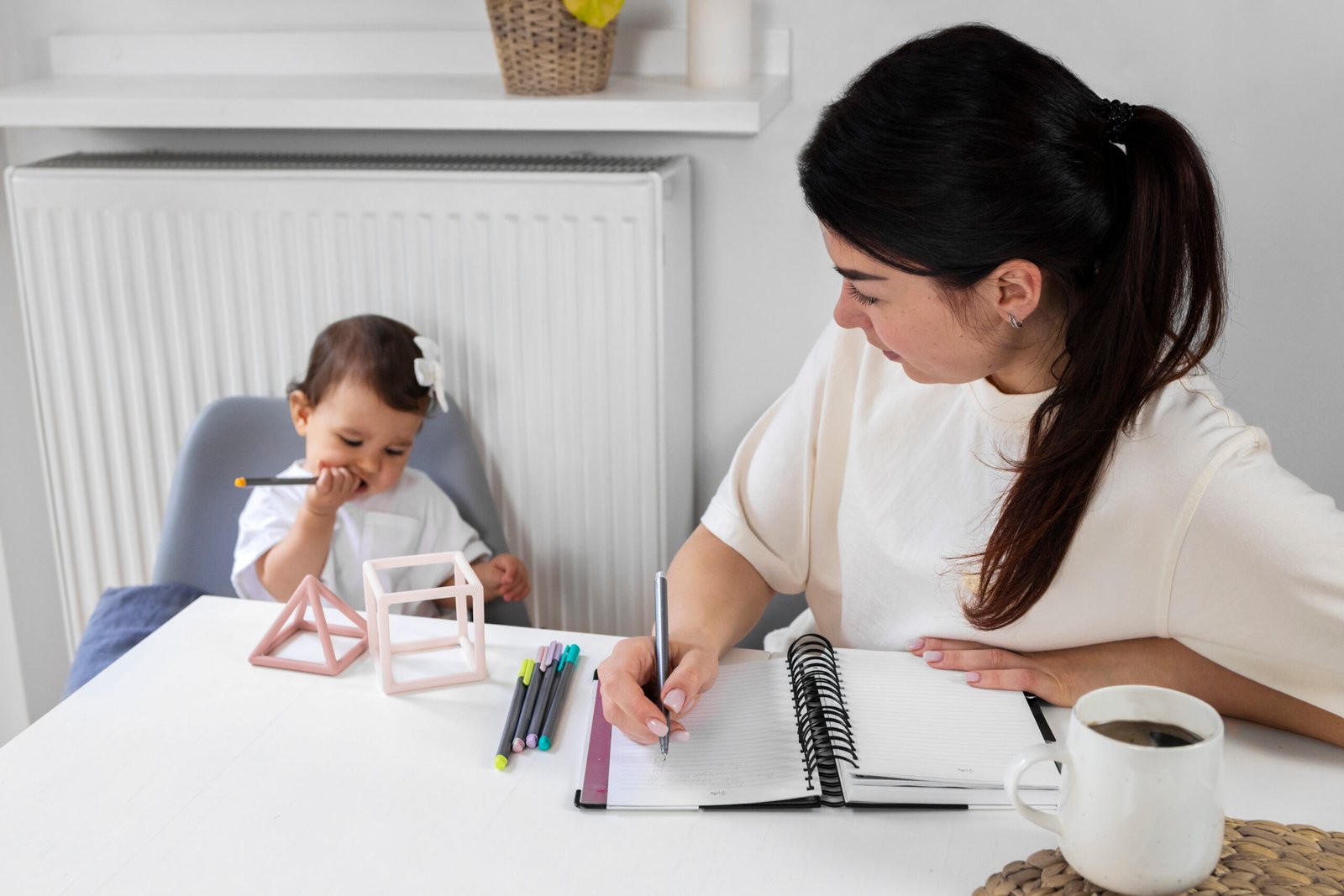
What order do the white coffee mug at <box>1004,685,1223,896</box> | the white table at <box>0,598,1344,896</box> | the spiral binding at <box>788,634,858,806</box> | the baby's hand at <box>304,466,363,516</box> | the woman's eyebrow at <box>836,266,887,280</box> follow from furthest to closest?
the baby's hand at <box>304,466,363,516</box>
the woman's eyebrow at <box>836,266,887,280</box>
the spiral binding at <box>788,634,858,806</box>
the white table at <box>0,598,1344,896</box>
the white coffee mug at <box>1004,685,1223,896</box>

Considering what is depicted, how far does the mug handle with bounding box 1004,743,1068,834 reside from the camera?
76 centimetres

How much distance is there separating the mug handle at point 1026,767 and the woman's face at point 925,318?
39 cm

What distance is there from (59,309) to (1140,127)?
5.18 feet

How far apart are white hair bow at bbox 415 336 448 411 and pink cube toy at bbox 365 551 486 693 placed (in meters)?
0.52

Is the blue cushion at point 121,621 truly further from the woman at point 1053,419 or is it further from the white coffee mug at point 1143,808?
the white coffee mug at point 1143,808

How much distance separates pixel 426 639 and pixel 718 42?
34.4 inches

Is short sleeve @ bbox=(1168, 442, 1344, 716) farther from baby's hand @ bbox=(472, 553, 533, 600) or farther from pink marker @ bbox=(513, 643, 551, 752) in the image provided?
baby's hand @ bbox=(472, 553, 533, 600)

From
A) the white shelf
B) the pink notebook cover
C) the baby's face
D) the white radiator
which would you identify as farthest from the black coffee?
the baby's face

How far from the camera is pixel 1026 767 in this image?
0.77 m

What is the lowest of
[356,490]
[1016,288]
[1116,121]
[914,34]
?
[356,490]

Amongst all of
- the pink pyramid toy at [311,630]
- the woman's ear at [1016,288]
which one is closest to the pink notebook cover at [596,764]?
the pink pyramid toy at [311,630]

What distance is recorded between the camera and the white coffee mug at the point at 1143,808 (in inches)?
27.3

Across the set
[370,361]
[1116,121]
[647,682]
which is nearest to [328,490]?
[370,361]

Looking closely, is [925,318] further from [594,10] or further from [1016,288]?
[594,10]
